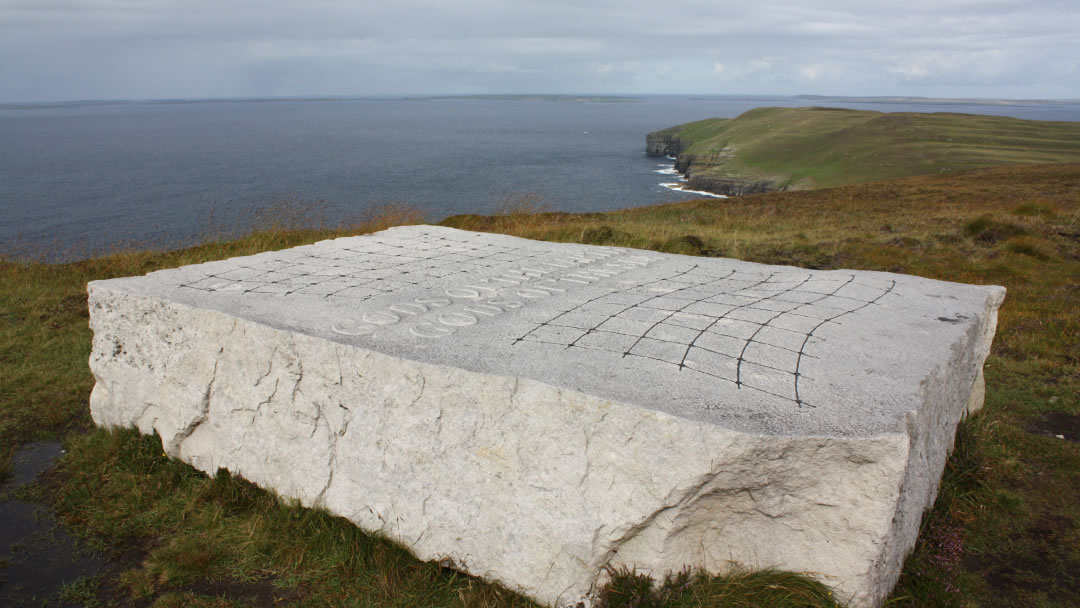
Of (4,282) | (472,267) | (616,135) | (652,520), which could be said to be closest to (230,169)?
(4,282)

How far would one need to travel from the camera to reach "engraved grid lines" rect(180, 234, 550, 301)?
4430 millimetres

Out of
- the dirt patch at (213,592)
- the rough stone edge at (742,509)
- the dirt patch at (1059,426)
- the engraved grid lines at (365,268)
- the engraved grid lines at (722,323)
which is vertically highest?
the engraved grid lines at (365,268)

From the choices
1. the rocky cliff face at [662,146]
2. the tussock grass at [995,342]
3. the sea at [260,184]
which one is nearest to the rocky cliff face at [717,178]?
the sea at [260,184]

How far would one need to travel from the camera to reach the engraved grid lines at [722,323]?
121 inches

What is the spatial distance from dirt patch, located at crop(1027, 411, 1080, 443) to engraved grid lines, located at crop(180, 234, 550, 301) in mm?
3725

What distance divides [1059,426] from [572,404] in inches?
155

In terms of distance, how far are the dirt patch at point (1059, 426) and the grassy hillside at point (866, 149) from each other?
32.9 metres

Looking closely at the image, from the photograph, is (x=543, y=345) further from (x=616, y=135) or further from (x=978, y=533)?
(x=616, y=135)

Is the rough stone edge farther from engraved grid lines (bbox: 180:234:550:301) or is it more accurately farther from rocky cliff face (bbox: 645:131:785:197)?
rocky cliff face (bbox: 645:131:785:197)

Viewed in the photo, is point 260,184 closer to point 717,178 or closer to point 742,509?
point 717,178

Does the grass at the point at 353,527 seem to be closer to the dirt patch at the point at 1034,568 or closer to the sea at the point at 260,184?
the dirt patch at the point at 1034,568

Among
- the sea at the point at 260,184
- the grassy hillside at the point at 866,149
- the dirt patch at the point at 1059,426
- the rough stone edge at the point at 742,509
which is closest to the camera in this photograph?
the rough stone edge at the point at 742,509

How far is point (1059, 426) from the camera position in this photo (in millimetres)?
4707

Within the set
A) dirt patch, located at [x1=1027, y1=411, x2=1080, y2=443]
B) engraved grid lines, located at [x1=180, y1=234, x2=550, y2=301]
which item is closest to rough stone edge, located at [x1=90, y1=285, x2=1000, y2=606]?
engraved grid lines, located at [x1=180, y1=234, x2=550, y2=301]
